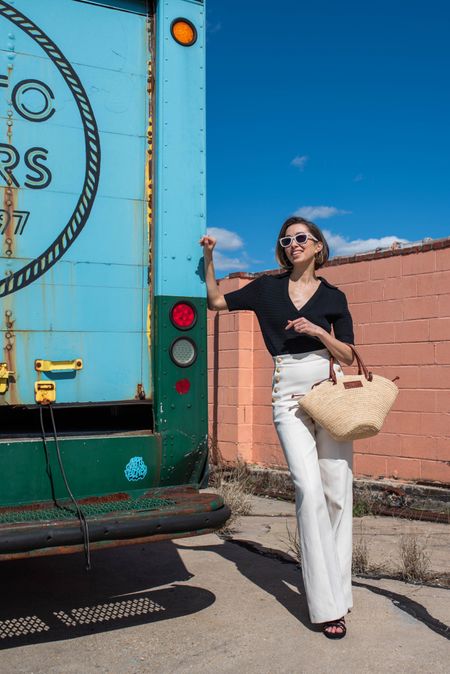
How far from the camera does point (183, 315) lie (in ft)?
13.6

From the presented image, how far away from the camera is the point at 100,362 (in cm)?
397

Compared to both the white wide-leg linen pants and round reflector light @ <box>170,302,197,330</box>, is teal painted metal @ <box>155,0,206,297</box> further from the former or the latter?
the white wide-leg linen pants

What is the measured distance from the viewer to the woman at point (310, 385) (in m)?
3.79

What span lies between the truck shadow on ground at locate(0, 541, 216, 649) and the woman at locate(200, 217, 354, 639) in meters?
0.88

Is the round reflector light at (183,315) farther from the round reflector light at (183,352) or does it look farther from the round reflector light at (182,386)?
the round reflector light at (182,386)

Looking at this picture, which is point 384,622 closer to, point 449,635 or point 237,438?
point 449,635

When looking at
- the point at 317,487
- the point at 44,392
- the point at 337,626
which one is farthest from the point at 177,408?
the point at 337,626

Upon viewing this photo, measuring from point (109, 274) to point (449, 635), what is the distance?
2530mm

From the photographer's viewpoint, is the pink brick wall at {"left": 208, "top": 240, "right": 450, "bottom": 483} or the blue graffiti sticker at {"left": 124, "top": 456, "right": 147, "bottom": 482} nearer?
the blue graffiti sticker at {"left": 124, "top": 456, "right": 147, "bottom": 482}

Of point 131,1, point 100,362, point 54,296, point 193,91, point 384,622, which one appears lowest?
point 384,622

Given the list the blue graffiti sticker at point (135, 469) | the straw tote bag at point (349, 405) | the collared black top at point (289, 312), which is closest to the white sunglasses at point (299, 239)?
the collared black top at point (289, 312)

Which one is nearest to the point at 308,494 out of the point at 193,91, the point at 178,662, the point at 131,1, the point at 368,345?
the point at 178,662

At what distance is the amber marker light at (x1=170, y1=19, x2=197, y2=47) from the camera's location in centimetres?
422

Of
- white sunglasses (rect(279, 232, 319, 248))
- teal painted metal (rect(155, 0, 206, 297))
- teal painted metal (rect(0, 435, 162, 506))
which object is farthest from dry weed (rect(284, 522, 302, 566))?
white sunglasses (rect(279, 232, 319, 248))
